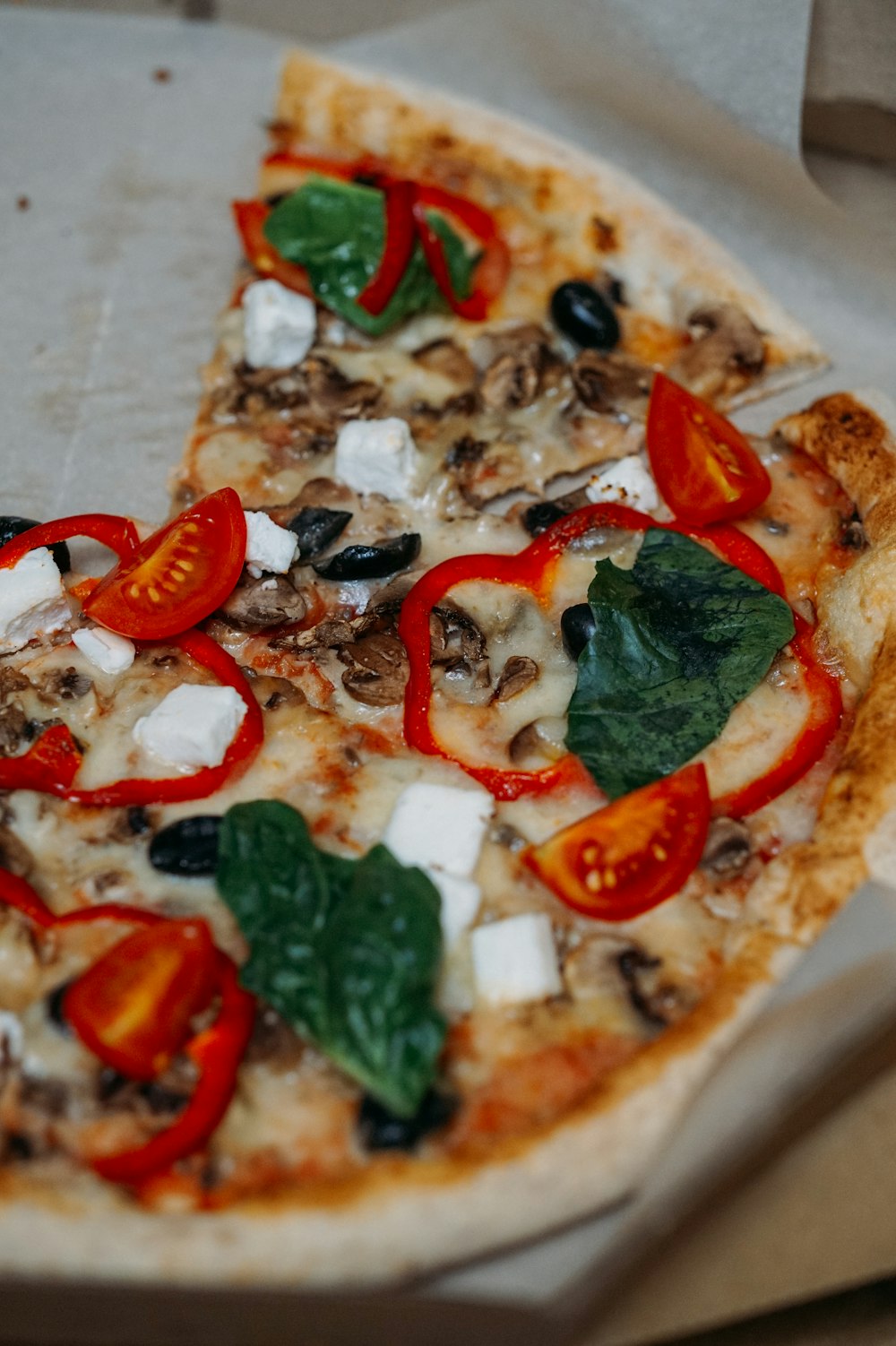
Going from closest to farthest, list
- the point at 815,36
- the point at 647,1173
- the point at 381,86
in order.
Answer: the point at 647,1173
the point at 815,36
the point at 381,86

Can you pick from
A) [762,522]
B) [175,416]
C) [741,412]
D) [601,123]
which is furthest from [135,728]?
[601,123]

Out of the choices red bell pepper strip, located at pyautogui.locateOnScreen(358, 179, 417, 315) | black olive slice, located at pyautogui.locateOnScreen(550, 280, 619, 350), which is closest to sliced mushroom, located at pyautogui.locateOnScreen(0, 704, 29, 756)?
red bell pepper strip, located at pyautogui.locateOnScreen(358, 179, 417, 315)

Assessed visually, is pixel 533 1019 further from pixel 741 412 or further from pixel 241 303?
pixel 241 303

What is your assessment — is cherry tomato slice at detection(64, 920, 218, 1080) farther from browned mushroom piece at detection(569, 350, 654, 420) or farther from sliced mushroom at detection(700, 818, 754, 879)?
browned mushroom piece at detection(569, 350, 654, 420)

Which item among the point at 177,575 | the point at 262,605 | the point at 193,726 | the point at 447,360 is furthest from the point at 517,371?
the point at 193,726

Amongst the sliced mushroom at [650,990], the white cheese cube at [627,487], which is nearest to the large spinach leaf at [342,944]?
the sliced mushroom at [650,990]

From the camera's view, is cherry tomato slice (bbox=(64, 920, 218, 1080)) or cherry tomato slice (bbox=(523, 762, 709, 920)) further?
cherry tomato slice (bbox=(523, 762, 709, 920))

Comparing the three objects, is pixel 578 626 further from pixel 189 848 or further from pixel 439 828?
pixel 189 848
